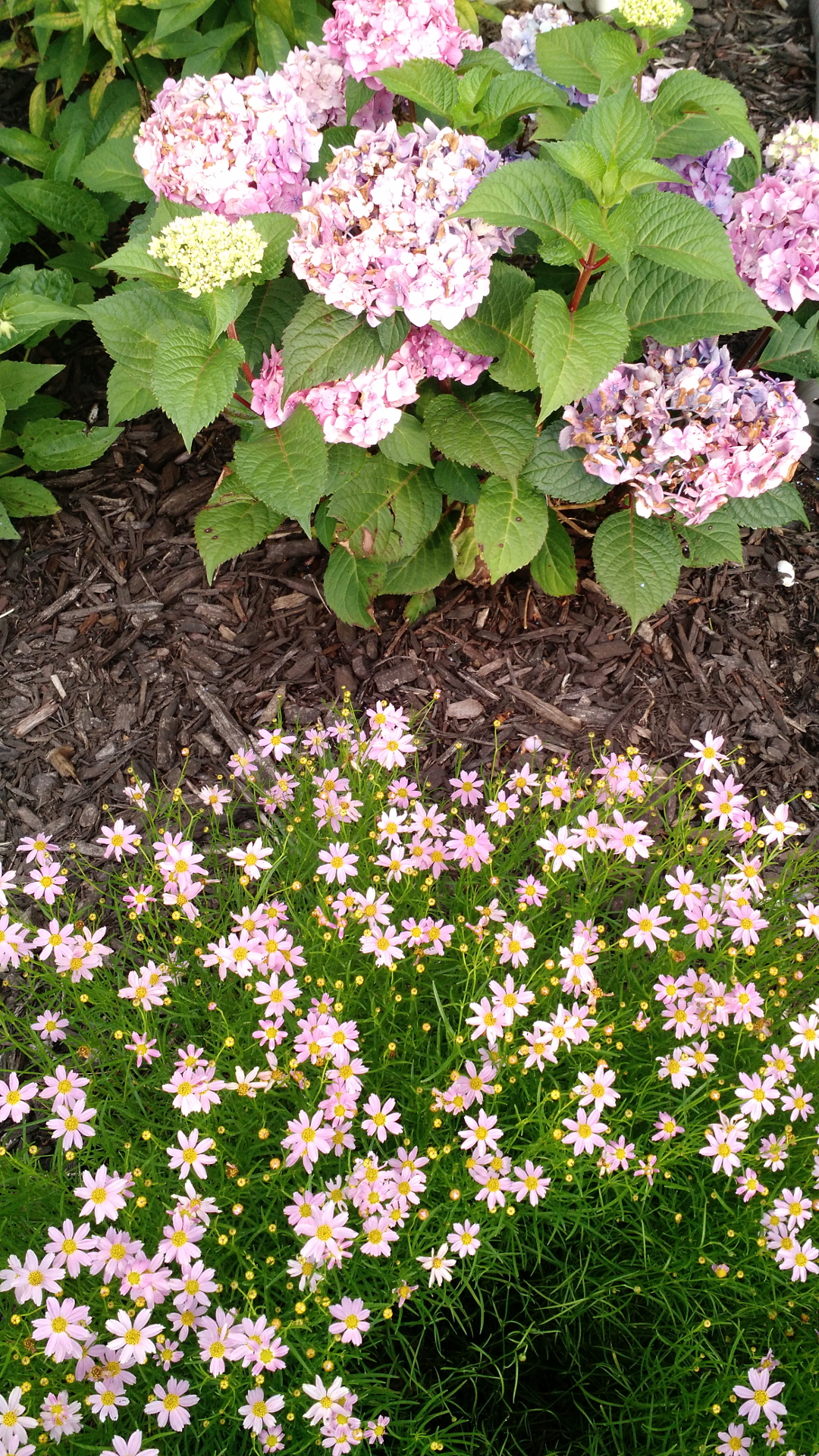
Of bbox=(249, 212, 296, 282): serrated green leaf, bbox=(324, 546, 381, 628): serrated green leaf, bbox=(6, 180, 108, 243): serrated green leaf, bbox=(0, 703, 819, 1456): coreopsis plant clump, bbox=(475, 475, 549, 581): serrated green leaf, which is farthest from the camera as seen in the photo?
bbox=(6, 180, 108, 243): serrated green leaf

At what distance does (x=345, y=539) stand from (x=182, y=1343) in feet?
5.67

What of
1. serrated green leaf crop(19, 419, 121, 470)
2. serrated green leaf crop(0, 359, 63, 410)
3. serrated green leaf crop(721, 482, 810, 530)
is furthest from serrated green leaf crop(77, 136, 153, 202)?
serrated green leaf crop(721, 482, 810, 530)

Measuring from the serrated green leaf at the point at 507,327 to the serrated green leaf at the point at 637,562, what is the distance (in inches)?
16.7

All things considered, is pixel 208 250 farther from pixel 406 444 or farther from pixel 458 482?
pixel 458 482

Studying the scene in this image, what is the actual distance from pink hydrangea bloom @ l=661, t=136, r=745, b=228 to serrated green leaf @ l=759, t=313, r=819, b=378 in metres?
0.31

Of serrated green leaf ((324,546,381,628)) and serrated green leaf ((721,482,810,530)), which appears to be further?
serrated green leaf ((324,546,381,628))

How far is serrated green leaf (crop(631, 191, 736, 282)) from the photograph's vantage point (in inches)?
80.7

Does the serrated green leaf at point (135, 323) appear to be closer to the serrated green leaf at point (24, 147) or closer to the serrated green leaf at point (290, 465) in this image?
the serrated green leaf at point (290, 465)

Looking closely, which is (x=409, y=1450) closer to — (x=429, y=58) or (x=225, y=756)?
(x=225, y=756)

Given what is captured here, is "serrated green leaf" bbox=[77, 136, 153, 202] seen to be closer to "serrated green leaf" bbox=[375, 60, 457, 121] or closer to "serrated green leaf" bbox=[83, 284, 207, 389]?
"serrated green leaf" bbox=[83, 284, 207, 389]

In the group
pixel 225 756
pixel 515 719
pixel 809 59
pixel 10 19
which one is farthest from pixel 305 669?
pixel 809 59

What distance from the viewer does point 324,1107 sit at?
5.69 feet

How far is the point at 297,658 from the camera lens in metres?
3.04

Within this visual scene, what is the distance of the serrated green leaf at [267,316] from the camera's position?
2.38 meters
